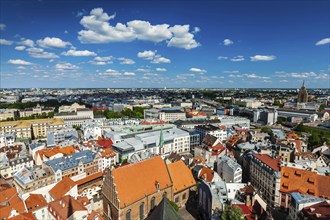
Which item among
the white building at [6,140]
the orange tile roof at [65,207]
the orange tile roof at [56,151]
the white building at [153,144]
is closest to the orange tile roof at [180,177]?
the orange tile roof at [65,207]

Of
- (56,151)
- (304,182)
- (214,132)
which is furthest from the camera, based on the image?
(214,132)

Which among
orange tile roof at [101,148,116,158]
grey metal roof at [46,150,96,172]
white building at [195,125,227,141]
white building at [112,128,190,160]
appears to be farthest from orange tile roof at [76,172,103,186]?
white building at [195,125,227,141]

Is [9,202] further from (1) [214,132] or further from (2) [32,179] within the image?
(1) [214,132]

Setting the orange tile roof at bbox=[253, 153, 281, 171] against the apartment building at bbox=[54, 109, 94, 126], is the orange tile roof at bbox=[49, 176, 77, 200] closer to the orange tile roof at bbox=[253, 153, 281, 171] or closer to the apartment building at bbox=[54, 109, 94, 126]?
the orange tile roof at bbox=[253, 153, 281, 171]

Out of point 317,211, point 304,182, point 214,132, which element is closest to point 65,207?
point 317,211

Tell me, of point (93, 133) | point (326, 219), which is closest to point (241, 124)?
point (93, 133)

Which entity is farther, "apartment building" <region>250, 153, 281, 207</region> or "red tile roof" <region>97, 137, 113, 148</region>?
"red tile roof" <region>97, 137, 113, 148</region>
